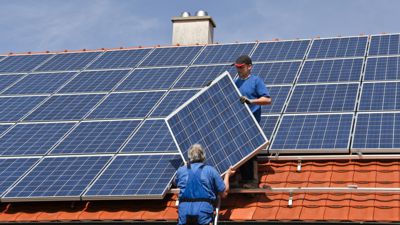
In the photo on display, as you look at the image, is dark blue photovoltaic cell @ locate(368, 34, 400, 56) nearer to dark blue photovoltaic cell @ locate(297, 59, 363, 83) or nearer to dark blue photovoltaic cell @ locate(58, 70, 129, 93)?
dark blue photovoltaic cell @ locate(297, 59, 363, 83)

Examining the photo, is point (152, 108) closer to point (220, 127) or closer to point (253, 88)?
point (220, 127)

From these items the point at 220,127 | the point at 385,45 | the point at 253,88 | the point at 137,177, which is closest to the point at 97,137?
the point at 137,177

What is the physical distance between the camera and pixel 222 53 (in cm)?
1670

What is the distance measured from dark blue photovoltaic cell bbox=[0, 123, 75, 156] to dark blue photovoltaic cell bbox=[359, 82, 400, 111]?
5.30 m

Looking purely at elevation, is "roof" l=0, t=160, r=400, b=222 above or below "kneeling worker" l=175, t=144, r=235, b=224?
below

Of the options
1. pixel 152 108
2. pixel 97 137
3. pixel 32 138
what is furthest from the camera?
pixel 152 108

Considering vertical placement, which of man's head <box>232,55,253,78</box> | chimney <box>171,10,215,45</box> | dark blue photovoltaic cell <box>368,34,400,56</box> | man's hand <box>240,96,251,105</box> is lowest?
chimney <box>171,10,215,45</box>

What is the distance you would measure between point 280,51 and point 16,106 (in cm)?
578

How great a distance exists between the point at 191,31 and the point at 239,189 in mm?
10499

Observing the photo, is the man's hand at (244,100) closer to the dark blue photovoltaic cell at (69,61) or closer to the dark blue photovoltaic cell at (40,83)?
the dark blue photovoltaic cell at (40,83)

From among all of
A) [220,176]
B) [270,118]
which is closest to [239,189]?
[220,176]

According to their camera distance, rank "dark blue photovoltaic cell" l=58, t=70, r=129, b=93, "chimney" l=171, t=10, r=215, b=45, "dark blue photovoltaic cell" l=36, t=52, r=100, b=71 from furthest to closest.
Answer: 1. "chimney" l=171, t=10, r=215, b=45
2. "dark blue photovoltaic cell" l=36, t=52, r=100, b=71
3. "dark blue photovoltaic cell" l=58, t=70, r=129, b=93

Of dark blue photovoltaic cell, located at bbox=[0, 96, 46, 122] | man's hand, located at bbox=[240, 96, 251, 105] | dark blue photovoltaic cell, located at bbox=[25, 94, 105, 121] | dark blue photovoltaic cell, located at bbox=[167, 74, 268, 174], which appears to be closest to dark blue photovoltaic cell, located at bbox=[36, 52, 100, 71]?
dark blue photovoltaic cell, located at bbox=[0, 96, 46, 122]

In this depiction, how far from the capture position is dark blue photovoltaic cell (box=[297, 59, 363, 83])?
46.0ft
